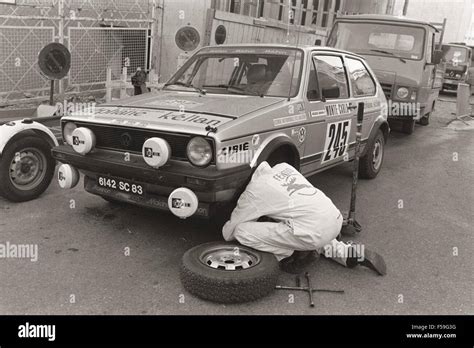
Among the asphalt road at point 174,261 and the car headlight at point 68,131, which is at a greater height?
the car headlight at point 68,131

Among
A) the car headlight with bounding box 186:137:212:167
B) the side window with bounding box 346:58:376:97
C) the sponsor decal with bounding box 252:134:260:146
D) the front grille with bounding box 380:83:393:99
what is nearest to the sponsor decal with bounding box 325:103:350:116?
the side window with bounding box 346:58:376:97

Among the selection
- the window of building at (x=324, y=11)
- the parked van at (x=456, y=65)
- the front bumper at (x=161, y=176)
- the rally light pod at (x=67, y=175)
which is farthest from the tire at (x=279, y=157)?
the parked van at (x=456, y=65)

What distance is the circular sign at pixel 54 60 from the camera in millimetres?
7469

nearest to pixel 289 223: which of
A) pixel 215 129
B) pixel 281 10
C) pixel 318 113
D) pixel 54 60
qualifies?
pixel 215 129

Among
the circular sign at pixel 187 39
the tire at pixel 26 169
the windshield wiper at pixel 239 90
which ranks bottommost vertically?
the tire at pixel 26 169

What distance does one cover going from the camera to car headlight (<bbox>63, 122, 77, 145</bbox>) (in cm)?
454

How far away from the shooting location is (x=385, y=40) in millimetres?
9711

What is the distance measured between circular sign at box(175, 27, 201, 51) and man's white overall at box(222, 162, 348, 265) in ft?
25.1

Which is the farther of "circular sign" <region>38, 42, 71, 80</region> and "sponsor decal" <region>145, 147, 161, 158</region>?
"circular sign" <region>38, 42, 71, 80</region>

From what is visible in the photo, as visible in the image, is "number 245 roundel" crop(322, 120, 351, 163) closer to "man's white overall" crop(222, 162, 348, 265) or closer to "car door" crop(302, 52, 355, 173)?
"car door" crop(302, 52, 355, 173)

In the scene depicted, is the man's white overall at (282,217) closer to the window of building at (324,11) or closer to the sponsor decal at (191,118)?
the sponsor decal at (191,118)

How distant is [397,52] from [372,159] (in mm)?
3763

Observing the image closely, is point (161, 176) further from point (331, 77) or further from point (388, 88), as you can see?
point (388, 88)

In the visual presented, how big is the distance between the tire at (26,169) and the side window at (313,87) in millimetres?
2784
